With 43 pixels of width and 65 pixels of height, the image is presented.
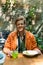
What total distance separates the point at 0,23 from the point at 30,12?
645 millimetres

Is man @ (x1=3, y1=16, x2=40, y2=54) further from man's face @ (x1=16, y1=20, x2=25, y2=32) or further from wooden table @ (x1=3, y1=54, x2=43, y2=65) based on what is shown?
wooden table @ (x1=3, y1=54, x2=43, y2=65)

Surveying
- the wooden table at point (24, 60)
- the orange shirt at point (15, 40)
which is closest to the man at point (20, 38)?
the orange shirt at point (15, 40)

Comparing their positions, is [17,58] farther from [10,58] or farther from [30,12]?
[30,12]

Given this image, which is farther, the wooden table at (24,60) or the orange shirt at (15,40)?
the orange shirt at (15,40)

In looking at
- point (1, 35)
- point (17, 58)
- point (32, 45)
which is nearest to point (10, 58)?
point (17, 58)

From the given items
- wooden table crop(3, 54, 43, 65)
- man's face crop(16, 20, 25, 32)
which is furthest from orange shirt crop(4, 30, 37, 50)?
wooden table crop(3, 54, 43, 65)

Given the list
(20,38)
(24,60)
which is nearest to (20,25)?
(20,38)

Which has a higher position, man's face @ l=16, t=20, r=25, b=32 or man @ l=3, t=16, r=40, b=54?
man's face @ l=16, t=20, r=25, b=32

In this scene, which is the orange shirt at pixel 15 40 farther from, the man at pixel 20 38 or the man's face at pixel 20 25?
the man's face at pixel 20 25

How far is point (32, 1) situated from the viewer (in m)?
3.71

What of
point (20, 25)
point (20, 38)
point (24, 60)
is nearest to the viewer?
point (24, 60)

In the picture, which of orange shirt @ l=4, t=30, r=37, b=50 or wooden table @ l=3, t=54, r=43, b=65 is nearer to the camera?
wooden table @ l=3, t=54, r=43, b=65

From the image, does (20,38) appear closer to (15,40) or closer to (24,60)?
(15,40)

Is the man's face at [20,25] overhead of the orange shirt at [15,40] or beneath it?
overhead
